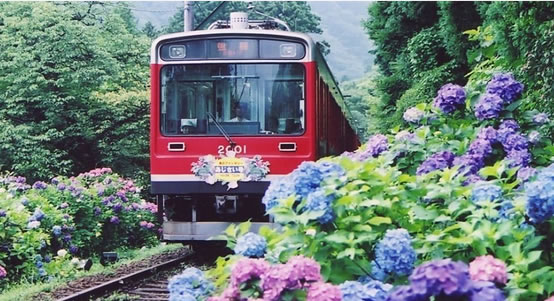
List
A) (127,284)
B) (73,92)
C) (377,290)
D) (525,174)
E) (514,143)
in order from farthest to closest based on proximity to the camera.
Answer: (73,92), (127,284), (514,143), (525,174), (377,290)

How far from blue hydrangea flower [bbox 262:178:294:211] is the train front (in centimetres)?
642

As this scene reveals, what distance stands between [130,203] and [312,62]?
477 cm

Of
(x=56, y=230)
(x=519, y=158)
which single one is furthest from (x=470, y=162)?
(x=56, y=230)

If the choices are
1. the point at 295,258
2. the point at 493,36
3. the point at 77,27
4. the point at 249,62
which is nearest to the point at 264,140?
the point at 249,62

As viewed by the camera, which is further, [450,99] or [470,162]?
[450,99]

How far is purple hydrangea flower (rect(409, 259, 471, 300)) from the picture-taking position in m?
2.32

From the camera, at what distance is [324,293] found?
8.34 feet

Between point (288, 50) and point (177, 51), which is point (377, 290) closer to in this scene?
point (288, 50)

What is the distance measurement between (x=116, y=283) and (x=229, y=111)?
2.41m

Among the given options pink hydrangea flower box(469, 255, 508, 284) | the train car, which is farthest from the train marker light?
pink hydrangea flower box(469, 255, 508, 284)

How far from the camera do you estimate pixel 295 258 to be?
268 cm

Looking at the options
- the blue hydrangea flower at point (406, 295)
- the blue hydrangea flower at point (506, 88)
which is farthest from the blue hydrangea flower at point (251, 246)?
the blue hydrangea flower at point (506, 88)

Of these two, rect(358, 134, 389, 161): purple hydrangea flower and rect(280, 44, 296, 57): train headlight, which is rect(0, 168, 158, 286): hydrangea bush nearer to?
rect(280, 44, 296, 57): train headlight

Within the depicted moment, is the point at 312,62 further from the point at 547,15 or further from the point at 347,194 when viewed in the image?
the point at 347,194
